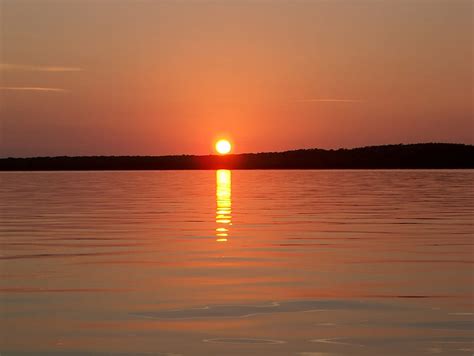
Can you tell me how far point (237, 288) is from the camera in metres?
14.6

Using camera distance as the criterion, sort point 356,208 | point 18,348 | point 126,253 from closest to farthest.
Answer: point 18,348, point 126,253, point 356,208

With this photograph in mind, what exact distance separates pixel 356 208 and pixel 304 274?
20581 mm

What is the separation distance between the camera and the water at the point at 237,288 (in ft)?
35.3

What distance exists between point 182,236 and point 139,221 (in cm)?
609

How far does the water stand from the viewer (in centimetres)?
1077

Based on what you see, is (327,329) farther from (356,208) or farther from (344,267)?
(356,208)

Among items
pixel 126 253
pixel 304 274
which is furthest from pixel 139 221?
pixel 304 274

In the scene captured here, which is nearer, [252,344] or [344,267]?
[252,344]

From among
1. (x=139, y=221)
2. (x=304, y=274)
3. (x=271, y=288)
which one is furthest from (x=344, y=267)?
(x=139, y=221)

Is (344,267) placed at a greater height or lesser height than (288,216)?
lesser

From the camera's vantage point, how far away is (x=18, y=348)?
34.6ft

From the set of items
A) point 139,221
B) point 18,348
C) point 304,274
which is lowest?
point 18,348

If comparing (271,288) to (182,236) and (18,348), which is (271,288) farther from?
(182,236)

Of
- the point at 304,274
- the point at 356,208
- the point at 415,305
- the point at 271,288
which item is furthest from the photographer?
the point at 356,208
